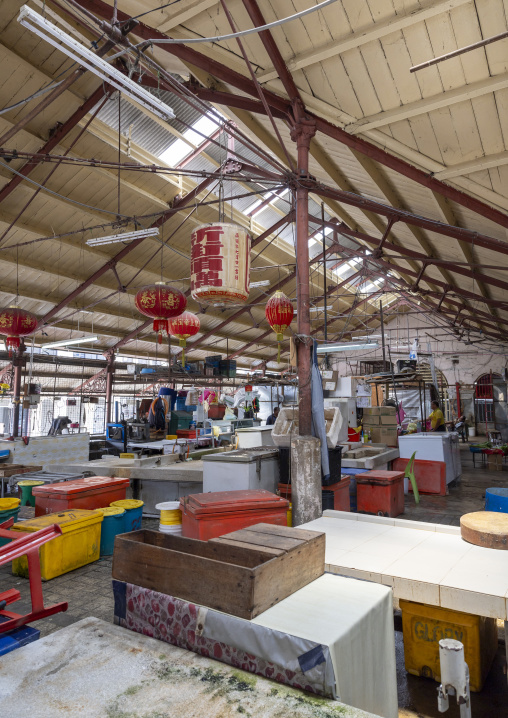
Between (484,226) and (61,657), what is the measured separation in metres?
8.68

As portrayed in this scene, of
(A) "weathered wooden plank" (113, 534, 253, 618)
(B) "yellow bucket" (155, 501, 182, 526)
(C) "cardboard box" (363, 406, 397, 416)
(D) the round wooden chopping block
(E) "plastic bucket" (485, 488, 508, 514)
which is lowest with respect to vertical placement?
(B) "yellow bucket" (155, 501, 182, 526)

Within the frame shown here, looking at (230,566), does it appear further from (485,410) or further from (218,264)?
(485,410)

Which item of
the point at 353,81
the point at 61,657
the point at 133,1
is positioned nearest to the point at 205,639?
the point at 61,657

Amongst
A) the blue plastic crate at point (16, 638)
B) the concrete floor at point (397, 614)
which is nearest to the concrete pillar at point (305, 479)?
the concrete floor at point (397, 614)

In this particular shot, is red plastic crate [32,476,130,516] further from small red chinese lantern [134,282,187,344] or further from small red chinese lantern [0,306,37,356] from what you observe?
small red chinese lantern [0,306,37,356]

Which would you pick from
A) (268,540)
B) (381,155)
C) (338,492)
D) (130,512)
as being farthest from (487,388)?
(268,540)

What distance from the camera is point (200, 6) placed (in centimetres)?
507

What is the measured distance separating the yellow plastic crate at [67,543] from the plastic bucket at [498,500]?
4.22 meters

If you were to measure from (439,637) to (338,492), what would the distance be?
368 centimetres

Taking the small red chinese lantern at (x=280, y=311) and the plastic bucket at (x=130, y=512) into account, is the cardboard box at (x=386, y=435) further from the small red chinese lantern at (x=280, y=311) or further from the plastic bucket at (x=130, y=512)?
the plastic bucket at (x=130, y=512)

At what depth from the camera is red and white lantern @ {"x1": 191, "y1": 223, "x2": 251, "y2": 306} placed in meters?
4.99

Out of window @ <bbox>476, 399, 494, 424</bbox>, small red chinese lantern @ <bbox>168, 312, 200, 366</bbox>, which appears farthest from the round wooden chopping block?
window @ <bbox>476, 399, 494, 424</bbox>

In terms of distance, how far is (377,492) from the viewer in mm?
7184

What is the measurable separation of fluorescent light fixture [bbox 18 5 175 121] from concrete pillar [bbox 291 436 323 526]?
415 cm
